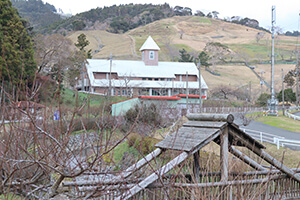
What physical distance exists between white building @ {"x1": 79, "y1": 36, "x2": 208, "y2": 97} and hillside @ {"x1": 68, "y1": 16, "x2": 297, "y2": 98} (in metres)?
13.3

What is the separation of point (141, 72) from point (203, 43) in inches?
2597

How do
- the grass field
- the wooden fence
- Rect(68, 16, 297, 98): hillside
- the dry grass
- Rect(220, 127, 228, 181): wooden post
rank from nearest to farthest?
the wooden fence < Rect(220, 127, 228, 181): wooden post < the grass field < Rect(68, 16, 297, 98): hillside < the dry grass

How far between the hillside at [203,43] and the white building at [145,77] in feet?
43.5

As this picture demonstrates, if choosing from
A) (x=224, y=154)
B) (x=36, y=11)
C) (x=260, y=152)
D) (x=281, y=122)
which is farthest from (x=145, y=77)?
(x=36, y=11)

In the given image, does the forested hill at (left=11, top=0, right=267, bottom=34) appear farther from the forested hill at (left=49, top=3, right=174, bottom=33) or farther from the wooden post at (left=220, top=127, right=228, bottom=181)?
the wooden post at (left=220, top=127, right=228, bottom=181)

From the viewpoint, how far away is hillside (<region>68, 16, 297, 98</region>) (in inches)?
3167

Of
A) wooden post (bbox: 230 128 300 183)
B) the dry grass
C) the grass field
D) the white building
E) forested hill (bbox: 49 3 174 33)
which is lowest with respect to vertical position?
the grass field

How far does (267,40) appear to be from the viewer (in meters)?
123

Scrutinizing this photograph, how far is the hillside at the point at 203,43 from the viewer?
80.4m

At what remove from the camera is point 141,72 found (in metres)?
53.0

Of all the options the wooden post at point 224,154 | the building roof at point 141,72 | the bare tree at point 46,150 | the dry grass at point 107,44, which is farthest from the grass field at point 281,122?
the dry grass at point 107,44


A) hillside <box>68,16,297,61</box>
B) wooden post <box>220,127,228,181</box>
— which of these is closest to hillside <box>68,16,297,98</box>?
hillside <box>68,16,297,61</box>

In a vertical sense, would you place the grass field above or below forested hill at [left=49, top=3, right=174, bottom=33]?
below

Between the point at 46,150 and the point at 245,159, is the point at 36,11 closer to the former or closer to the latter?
the point at 245,159
